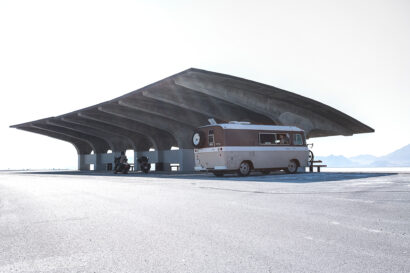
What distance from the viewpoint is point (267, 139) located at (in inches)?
883

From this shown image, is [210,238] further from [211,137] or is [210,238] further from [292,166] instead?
[292,166]

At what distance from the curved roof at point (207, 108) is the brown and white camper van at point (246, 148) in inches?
217

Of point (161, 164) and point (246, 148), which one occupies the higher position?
point (246, 148)

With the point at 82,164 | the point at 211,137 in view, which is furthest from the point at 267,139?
the point at 82,164

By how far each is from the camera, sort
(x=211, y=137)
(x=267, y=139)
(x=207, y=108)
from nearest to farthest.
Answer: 1. (x=211, y=137)
2. (x=267, y=139)
3. (x=207, y=108)

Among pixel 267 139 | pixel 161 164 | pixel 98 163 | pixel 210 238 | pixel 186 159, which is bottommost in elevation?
pixel 210 238

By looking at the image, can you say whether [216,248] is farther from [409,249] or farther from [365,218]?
[365,218]

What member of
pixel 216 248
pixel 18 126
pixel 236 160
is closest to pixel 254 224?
pixel 216 248

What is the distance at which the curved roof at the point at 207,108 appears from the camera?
2781 cm

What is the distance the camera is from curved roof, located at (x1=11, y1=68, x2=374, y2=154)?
27812mm

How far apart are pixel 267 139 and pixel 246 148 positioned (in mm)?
1810

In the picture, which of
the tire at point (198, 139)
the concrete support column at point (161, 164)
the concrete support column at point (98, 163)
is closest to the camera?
the tire at point (198, 139)

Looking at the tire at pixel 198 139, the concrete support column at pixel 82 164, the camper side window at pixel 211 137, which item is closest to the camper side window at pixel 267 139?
the camper side window at pixel 211 137

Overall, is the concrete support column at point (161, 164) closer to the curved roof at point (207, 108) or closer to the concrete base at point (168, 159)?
the concrete base at point (168, 159)
